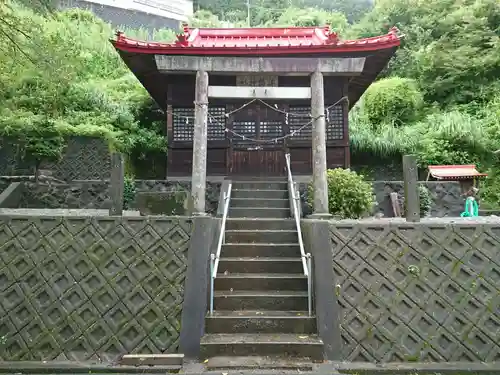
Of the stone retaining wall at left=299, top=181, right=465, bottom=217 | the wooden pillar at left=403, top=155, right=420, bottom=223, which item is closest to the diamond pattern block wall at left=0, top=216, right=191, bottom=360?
the wooden pillar at left=403, top=155, right=420, bottom=223

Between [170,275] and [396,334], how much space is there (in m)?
3.07

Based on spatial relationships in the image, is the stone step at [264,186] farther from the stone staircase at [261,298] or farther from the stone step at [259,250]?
the stone step at [259,250]

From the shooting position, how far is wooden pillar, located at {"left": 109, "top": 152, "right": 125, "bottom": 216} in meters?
5.83

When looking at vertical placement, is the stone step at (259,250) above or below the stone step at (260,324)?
above

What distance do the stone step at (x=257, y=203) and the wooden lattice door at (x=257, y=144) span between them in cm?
280

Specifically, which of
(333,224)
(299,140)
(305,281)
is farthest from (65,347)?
(299,140)

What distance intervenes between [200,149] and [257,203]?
8.16 ft

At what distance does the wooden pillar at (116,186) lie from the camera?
5.83m

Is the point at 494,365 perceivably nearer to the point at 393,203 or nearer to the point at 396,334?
the point at 396,334

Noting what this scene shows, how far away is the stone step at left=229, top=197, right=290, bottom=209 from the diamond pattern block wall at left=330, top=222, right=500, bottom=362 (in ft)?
10.3

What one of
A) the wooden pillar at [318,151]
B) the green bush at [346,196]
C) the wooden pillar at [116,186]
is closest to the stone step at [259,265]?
the wooden pillar at [318,151]

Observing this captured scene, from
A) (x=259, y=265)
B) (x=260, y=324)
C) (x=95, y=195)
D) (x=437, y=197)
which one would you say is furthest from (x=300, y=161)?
(x=260, y=324)

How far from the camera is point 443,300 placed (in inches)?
200

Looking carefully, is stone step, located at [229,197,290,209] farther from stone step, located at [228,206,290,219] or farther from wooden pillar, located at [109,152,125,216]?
wooden pillar, located at [109,152,125,216]
